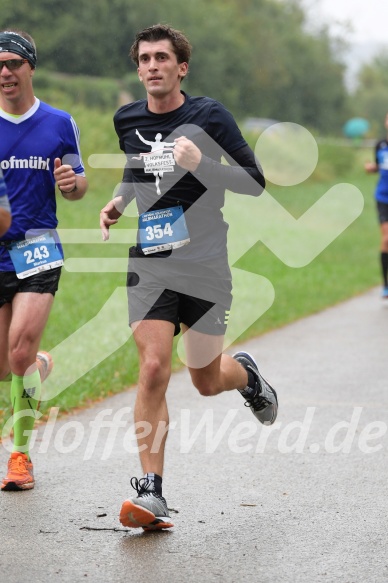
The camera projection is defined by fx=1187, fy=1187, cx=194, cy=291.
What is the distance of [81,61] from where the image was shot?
173 feet

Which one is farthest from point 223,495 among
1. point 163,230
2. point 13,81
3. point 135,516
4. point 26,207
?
point 13,81

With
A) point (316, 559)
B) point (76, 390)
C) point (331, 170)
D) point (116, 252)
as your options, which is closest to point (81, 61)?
point (331, 170)

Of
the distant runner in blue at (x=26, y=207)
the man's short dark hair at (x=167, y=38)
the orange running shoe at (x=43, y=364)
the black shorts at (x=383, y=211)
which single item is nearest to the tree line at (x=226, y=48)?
the black shorts at (x=383, y=211)

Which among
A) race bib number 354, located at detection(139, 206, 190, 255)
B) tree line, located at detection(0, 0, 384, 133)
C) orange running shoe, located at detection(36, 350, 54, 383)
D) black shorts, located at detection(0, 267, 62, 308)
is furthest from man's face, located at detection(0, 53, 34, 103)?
tree line, located at detection(0, 0, 384, 133)

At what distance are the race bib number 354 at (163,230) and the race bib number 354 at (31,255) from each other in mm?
703

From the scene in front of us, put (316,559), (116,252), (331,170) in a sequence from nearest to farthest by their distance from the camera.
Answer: (316,559) < (116,252) < (331,170)

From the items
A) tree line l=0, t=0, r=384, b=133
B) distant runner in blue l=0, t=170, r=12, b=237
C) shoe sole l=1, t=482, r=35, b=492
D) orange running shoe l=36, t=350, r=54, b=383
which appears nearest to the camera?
distant runner in blue l=0, t=170, r=12, b=237

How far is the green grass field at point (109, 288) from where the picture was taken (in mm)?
9375

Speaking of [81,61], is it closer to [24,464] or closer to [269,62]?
[269,62]

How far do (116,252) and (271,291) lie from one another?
463cm

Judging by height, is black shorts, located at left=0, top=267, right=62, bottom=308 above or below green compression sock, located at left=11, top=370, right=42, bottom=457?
above

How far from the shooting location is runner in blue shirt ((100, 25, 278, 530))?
17.7 ft

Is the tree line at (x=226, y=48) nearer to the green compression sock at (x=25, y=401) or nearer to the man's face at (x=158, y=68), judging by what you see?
the green compression sock at (x=25, y=401)

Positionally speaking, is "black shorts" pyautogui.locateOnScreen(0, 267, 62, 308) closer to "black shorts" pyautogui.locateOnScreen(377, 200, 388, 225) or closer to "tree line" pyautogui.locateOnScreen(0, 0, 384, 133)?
"black shorts" pyautogui.locateOnScreen(377, 200, 388, 225)
